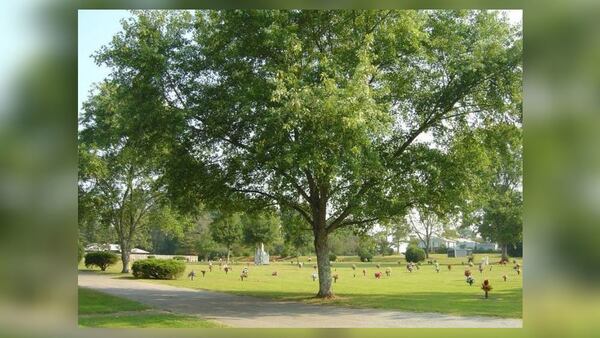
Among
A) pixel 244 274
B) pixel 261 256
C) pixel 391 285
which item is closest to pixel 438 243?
pixel 391 285

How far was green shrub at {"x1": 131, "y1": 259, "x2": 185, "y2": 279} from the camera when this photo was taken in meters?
17.9

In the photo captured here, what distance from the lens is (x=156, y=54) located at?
13492mm

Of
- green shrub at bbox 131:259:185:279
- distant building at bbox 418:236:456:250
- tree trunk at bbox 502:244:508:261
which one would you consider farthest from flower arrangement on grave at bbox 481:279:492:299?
green shrub at bbox 131:259:185:279

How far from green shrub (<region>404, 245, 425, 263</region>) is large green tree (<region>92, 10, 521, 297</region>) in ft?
4.91

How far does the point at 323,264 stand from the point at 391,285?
264 centimetres

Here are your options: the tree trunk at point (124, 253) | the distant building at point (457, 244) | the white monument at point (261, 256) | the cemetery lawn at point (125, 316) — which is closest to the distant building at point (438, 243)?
the distant building at point (457, 244)

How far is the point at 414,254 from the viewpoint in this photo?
1598cm

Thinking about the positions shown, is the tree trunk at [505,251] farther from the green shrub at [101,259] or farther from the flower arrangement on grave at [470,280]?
the green shrub at [101,259]

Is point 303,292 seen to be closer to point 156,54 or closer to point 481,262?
point 481,262

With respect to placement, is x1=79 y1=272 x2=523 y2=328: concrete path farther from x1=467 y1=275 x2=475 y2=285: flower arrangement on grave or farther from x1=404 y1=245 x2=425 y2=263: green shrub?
x1=467 y1=275 x2=475 y2=285: flower arrangement on grave

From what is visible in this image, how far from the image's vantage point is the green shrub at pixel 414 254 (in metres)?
15.9

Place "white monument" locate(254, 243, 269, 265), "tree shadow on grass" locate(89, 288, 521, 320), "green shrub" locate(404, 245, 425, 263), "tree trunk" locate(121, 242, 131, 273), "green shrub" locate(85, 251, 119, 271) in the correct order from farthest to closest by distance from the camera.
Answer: "white monument" locate(254, 243, 269, 265) < "tree trunk" locate(121, 242, 131, 273) < "green shrub" locate(85, 251, 119, 271) < "green shrub" locate(404, 245, 425, 263) < "tree shadow on grass" locate(89, 288, 521, 320)

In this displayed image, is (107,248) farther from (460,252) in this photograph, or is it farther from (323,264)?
(460,252)
